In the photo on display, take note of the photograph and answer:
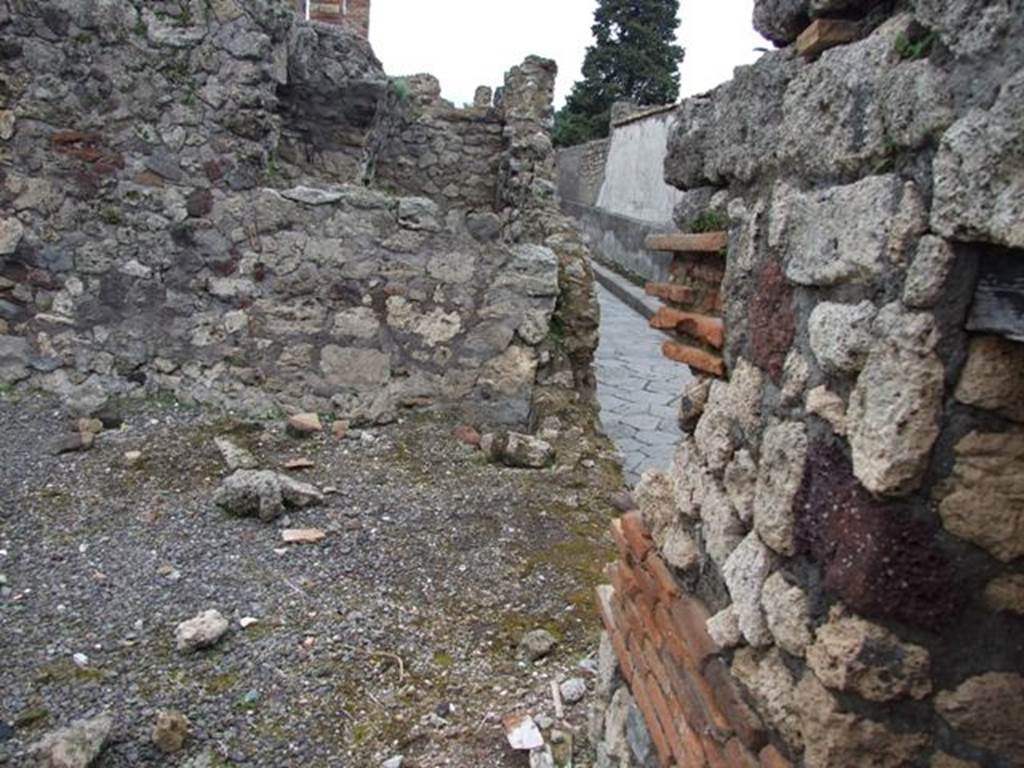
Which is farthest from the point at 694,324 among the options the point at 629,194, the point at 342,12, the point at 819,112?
the point at 629,194

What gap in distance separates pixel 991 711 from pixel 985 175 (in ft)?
2.32

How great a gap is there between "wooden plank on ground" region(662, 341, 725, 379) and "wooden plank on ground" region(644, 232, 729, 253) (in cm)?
22

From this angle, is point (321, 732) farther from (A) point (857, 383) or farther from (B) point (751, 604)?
(A) point (857, 383)

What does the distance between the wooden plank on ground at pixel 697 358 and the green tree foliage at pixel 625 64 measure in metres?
23.9

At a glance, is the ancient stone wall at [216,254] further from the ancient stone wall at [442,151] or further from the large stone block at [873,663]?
the large stone block at [873,663]

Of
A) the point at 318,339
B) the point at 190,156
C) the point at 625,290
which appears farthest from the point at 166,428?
the point at 625,290

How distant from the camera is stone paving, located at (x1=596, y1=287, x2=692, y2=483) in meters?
5.79

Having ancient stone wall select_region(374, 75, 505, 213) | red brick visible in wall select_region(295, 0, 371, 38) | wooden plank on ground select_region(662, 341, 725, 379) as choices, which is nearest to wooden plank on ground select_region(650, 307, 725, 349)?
wooden plank on ground select_region(662, 341, 725, 379)

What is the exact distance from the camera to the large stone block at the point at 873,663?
110 centimetres

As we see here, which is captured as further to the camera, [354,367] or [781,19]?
[354,367]

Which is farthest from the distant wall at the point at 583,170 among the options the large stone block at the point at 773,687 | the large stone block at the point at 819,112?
the large stone block at the point at 773,687

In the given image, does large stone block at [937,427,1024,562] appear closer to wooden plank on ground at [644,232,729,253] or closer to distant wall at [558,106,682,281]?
wooden plank on ground at [644,232,729,253]

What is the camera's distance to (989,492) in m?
1.03

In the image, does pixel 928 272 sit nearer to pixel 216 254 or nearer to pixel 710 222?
pixel 710 222
